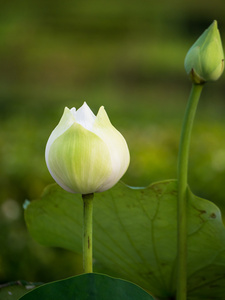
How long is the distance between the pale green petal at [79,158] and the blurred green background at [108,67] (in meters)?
1.59

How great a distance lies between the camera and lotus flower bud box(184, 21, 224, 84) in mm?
373

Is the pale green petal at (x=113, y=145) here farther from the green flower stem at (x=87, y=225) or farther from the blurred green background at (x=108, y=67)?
the blurred green background at (x=108, y=67)

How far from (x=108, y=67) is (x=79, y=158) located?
525 cm

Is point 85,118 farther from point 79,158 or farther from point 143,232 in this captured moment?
point 143,232

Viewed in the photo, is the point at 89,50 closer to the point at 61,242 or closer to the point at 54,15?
the point at 54,15

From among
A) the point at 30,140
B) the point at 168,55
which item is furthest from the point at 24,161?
the point at 168,55

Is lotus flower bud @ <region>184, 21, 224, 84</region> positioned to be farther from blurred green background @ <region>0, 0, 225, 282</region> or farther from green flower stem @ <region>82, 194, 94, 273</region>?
blurred green background @ <region>0, 0, 225, 282</region>

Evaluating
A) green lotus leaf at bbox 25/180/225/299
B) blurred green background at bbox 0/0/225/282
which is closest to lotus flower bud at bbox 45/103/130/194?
green lotus leaf at bbox 25/180/225/299

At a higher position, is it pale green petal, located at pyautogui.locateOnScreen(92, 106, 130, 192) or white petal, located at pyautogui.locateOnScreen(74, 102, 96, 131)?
white petal, located at pyautogui.locateOnScreen(74, 102, 96, 131)

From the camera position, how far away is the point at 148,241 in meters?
0.49

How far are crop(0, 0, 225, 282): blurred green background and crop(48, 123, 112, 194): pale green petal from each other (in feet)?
5.21

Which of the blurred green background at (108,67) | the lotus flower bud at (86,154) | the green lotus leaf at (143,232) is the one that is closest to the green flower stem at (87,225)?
the lotus flower bud at (86,154)

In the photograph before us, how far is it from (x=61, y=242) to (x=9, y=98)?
2.87 meters

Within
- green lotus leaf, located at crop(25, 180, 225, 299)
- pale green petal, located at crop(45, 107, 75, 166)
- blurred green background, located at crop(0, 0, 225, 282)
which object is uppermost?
blurred green background, located at crop(0, 0, 225, 282)
